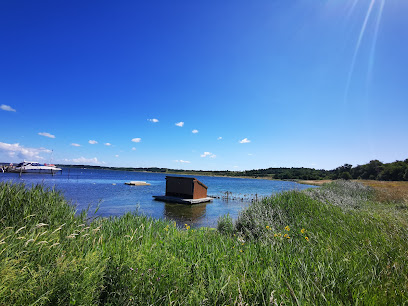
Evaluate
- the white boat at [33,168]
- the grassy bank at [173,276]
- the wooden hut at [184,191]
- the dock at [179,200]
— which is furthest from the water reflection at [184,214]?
the white boat at [33,168]

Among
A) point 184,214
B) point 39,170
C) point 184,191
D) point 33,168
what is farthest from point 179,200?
point 39,170

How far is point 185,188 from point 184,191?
19.7 inches

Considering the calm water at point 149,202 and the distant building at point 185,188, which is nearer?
the calm water at point 149,202

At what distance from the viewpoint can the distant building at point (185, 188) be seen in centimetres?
3158

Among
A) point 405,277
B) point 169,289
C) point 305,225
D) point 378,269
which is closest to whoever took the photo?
point 169,289

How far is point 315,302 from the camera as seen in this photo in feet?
8.47

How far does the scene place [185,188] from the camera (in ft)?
106

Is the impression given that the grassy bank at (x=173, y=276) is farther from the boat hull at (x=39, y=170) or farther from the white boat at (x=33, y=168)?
the boat hull at (x=39, y=170)

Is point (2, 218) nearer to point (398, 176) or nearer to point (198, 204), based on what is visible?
point (198, 204)

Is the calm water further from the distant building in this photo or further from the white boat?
the white boat

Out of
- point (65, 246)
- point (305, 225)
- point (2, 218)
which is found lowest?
point (305, 225)

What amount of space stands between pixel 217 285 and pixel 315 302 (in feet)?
4.15

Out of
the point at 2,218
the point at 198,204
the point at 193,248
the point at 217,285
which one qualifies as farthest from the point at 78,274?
the point at 198,204

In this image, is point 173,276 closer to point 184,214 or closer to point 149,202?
point 184,214
